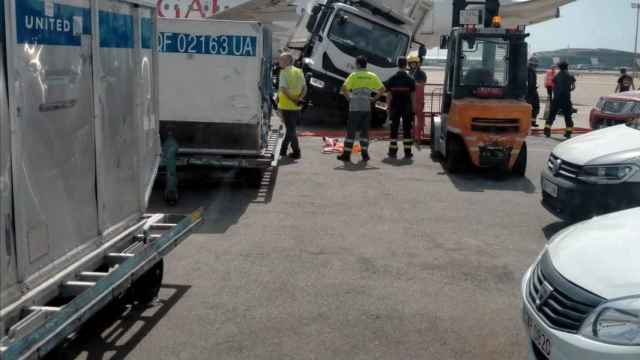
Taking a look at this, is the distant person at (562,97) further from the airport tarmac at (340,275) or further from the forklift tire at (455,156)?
→ the airport tarmac at (340,275)

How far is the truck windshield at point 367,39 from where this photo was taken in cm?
1884

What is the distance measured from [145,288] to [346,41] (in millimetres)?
13467

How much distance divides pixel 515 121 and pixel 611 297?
28.3ft

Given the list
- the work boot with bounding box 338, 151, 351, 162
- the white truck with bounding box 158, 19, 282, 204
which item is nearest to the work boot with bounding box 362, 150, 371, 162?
the work boot with bounding box 338, 151, 351, 162

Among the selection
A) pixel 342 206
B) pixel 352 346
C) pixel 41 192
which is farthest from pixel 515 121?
pixel 41 192

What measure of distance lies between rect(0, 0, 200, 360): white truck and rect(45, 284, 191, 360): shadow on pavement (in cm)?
17

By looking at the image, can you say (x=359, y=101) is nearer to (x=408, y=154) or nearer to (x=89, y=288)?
(x=408, y=154)

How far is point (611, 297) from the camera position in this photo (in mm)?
3885

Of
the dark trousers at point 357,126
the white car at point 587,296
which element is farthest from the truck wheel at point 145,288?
the dark trousers at point 357,126

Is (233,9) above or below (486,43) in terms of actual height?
above

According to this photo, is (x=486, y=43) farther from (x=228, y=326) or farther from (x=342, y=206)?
(x=228, y=326)

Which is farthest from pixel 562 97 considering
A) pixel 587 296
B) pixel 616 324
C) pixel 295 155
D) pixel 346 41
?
pixel 616 324

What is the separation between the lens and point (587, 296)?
3996 mm

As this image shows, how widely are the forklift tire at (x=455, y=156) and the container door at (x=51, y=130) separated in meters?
8.46
